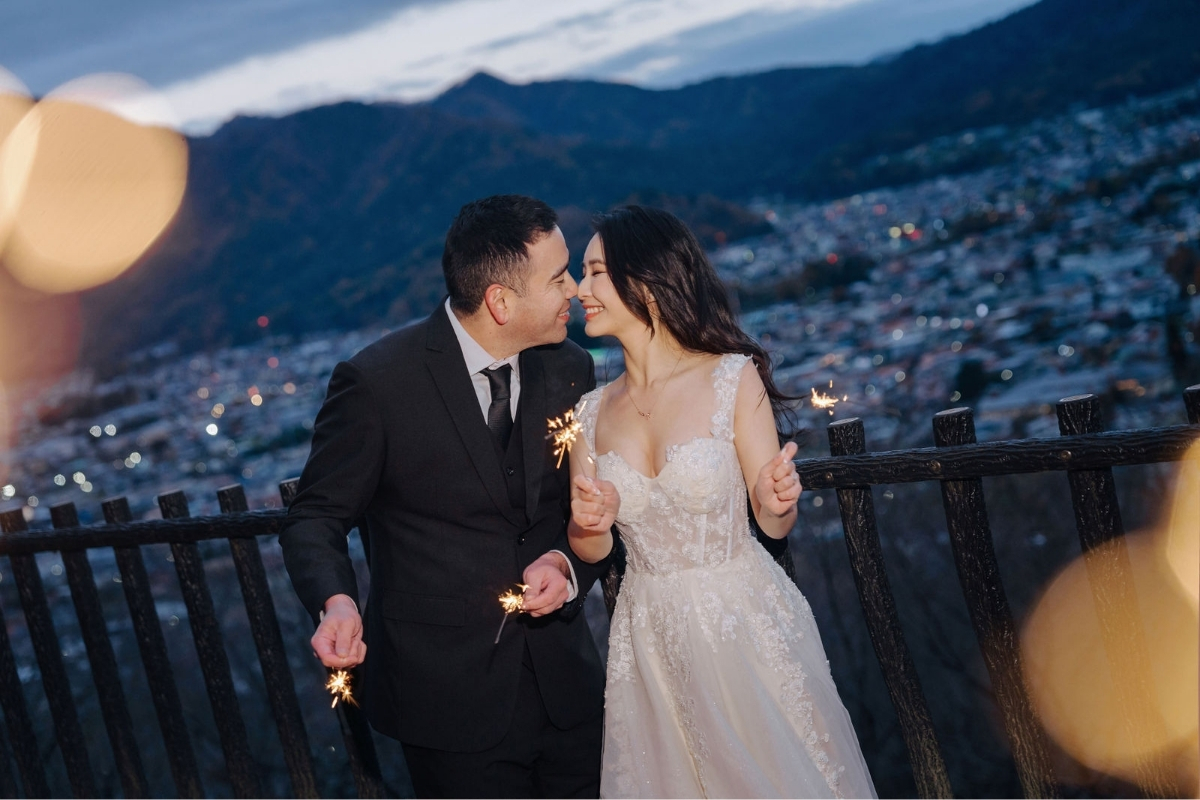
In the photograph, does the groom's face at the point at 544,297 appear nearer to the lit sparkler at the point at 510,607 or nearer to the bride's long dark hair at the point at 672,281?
the bride's long dark hair at the point at 672,281

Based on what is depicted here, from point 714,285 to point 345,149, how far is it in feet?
74.6

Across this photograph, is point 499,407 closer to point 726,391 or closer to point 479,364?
point 479,364

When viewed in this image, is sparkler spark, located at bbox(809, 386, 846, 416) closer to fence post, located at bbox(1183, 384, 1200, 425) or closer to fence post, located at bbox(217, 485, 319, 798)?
fence post, located at bbox(1183, 384, 1200, 425)

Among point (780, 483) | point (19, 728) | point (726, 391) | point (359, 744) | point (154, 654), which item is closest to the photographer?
point (780, 483)

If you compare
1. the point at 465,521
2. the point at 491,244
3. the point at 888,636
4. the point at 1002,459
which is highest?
the point at 491,244

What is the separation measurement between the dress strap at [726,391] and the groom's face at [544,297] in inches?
18.2

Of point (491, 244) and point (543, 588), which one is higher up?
point (491, 244)

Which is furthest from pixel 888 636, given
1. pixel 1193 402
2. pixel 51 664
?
pixel 51 664

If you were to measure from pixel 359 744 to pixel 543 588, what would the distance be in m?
1.42

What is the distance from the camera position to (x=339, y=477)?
2617 millimetres

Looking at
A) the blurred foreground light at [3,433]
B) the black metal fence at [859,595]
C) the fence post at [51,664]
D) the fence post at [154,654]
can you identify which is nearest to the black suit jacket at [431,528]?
the black metal fence at [859,595]

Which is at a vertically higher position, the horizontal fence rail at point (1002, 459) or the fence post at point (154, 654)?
the horizontal fence rail at point (1002, 459)

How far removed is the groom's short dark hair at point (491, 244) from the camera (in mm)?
2744

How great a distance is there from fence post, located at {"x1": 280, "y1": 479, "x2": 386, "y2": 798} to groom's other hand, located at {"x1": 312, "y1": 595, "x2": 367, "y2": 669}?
44.3 inches
